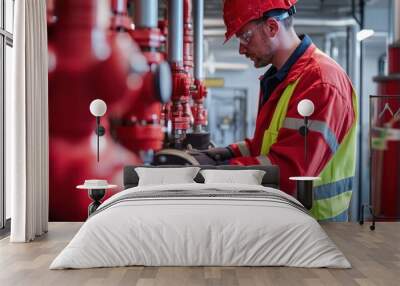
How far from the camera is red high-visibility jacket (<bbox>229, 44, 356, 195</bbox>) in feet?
20.0

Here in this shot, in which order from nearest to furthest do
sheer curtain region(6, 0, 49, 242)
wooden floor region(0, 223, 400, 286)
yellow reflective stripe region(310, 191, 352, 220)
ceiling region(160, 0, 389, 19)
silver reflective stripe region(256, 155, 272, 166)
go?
wooden floor region(0, 223, 400, 286)
sheer curtain region(6, 0, 49, 242)
silver reflective stripe region(256, 155, 272, 166)
yellow reflective stripe region(310, 191, 352, 220)
ceiling region(160, 0, 389, 19)

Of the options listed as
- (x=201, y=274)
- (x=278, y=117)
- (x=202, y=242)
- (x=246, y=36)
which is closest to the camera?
(x=201, y=274)

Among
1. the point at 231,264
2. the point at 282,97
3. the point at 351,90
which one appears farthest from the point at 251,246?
the point at 351,90

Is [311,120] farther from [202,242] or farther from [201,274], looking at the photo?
[201,274]

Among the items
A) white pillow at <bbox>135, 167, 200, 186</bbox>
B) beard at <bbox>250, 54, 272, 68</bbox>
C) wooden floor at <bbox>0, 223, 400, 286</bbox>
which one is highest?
beard at <bbox>250, 54, 272, 68</bbox>

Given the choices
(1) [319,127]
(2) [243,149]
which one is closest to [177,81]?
(2) [243,149]

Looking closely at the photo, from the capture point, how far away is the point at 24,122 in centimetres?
553

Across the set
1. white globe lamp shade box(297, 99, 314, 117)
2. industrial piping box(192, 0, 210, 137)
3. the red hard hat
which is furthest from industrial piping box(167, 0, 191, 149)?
white globe lamp shade box(297, 99, 314, 117)

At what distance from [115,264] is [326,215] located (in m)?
2.80

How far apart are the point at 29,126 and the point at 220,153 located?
195 centimetres

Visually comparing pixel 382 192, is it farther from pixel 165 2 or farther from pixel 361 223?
pixel 165 2

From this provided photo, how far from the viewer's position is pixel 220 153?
646cm

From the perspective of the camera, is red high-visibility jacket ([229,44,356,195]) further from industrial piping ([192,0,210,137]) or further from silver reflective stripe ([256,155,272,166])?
industrial piping ([192,0,210,137])

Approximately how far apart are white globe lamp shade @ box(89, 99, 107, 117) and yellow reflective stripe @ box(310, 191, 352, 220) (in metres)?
2.31
